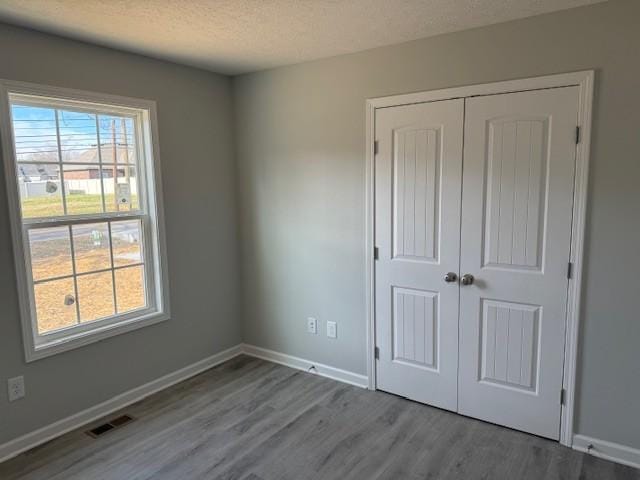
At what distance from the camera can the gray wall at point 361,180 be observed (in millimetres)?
2268

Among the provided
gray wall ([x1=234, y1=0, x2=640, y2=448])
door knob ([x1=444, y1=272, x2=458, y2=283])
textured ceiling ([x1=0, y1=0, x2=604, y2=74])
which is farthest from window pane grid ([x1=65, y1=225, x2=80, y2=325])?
door knob ([x1=444, y1=272, x2=458, y2=283])

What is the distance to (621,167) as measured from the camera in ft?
7.41

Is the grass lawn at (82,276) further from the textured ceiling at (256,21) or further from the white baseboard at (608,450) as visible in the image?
the white baseboard at (608,450)

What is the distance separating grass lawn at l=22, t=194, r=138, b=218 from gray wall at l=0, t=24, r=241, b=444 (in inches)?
6.7

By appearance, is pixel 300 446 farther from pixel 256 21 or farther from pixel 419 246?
pixel 256 21

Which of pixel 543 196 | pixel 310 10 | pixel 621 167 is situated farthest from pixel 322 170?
pixel 621 167

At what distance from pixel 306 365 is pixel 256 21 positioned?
8.44 ft

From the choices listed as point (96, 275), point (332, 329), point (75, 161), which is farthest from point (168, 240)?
point (332, 329)

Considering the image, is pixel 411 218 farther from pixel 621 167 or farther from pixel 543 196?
pixel 621 167

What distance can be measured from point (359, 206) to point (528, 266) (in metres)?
1.19

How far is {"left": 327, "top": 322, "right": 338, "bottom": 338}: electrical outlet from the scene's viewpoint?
11.3ft

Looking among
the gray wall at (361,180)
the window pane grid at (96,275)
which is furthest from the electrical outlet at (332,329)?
the window pane grid at (96,275)

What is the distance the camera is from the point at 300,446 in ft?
8.51

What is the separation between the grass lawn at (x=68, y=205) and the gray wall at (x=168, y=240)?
171mm
